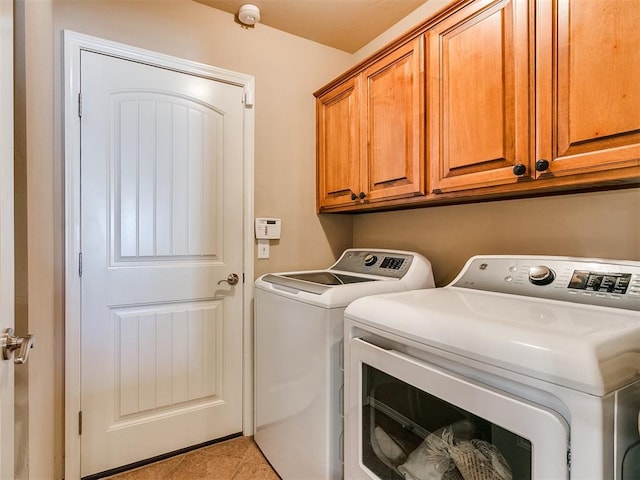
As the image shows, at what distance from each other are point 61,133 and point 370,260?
5.32 feet

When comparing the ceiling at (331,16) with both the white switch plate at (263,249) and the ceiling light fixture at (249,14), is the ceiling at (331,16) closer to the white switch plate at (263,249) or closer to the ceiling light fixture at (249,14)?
the ceiling light fixture at (249,14)

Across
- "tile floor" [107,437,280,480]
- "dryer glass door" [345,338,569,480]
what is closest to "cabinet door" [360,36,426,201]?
"dryer glass door" [345,338,569,480]

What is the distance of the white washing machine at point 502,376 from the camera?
2.11 feet

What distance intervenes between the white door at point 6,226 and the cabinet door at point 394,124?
1357 millimetres

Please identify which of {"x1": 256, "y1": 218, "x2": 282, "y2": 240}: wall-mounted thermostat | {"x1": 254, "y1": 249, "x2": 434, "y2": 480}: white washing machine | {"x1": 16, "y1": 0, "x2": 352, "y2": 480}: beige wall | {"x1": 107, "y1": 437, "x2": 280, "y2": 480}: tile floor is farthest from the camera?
{"x1": 256, "y1": 218, "x2": 282, "y2": 240}: wall-mounted thermostat

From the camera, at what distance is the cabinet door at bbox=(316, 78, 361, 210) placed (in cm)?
190

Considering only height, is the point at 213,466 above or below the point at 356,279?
below

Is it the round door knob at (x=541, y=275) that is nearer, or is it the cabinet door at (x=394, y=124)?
the round door knob at (x=541, y=275)

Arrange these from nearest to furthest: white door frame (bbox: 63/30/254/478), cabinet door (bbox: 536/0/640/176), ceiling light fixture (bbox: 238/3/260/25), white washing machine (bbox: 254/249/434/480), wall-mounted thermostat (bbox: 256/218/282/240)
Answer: cabinet door (bbox: 536/0/640/176)
white washing machine (bbox: 254/249/434/480)
white door frame (bbox: 63/30/254/478)
ceiling light fixture (bbox: 238/3/260/25)
wall-mounted thermostat (bbox: 256/218/282/240)

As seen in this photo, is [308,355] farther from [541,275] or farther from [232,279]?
[541,275]

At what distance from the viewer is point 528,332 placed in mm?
753

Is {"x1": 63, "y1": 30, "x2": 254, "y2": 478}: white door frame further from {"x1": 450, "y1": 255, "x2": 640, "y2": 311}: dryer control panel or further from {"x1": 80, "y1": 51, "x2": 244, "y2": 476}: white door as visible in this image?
{"x1": 450, "y1": 255, "x2": 640, "y2": 311}: dryer control panel

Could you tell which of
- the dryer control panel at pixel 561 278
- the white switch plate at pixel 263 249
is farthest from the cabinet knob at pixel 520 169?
the white switch plate at pixel 263 249

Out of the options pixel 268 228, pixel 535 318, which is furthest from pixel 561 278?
pixel 268 228
